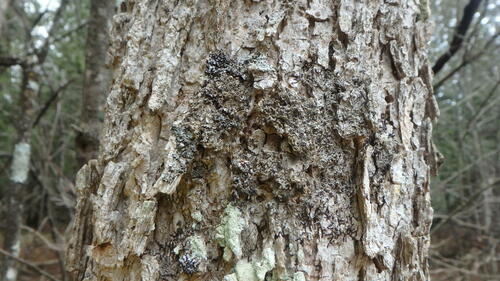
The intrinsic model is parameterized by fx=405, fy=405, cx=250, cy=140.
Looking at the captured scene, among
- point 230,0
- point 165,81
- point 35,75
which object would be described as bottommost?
point 165,81

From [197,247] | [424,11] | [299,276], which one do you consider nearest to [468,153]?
[424,11]

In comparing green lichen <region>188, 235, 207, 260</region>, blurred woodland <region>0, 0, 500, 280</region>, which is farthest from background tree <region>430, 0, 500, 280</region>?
green lichen <region>188, 235, 207, 260</region>

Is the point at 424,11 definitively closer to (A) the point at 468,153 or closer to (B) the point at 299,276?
(B) the point at 299,276

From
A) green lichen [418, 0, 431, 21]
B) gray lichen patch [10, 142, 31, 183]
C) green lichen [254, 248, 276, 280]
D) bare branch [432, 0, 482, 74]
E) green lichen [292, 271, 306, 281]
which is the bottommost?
green lichen [292, 271, 306, 281]

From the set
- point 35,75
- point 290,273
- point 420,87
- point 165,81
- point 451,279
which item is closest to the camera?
point 290,273

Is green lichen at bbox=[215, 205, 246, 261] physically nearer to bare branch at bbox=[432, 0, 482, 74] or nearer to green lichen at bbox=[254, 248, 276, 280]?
green lichen at bbox=[254, 248, 276, 280]

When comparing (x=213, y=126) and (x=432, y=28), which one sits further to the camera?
(x=432, y=28)

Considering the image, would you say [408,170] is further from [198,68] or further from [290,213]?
[198,68]

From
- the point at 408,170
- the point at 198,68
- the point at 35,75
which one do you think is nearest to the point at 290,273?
the point at 408,170
